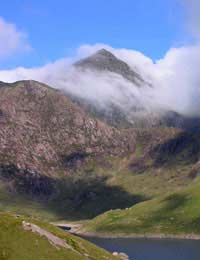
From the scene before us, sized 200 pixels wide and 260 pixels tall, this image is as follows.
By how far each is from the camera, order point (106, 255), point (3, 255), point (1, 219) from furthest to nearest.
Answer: point (106, 255) → point (1, 219) → point (3, 255)

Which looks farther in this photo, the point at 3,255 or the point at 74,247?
the point at 74,247

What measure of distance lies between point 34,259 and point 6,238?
28.1 ft

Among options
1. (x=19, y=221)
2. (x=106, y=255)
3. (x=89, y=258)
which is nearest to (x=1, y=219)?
(x=19, y=221)

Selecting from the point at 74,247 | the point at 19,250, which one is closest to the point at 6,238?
the point at 19,250

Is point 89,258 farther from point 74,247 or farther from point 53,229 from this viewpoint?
point 53,229

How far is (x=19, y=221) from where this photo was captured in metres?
104

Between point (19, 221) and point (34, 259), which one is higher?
point (19, 221)

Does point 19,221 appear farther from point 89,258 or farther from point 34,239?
point 89,258

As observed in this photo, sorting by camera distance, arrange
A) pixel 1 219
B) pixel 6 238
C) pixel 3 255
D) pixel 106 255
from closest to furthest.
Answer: pixel 3 255, pixel 6 238, pixel 1 219, pixel 106 255

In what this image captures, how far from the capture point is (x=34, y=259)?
89500 millimetres

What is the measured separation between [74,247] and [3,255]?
66.2ft

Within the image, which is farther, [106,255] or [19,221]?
[106,255]

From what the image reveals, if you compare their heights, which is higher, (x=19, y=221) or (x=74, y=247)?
(x=19, y=221)

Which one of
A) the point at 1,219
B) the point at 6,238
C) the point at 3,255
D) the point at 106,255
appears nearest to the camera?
the point at 3,255
